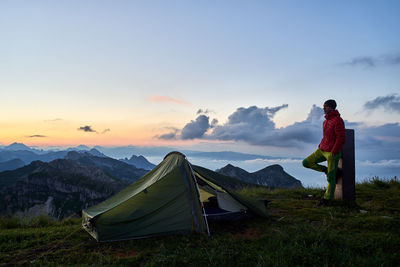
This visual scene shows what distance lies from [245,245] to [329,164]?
17.7 ft

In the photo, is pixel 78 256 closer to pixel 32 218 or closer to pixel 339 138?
pixel 32 218

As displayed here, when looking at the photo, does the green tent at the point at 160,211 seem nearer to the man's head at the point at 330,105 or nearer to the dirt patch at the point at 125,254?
the dirt patch at the point at 125,254

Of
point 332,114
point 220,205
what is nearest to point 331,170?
point 332,114

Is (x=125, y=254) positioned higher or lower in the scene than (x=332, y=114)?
lower

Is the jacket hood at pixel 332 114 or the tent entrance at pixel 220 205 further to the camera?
the jacket hood at pixel 332 114

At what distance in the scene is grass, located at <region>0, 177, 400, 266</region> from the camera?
4945 millimetres

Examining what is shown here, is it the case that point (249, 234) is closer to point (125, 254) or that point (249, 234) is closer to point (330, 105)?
point (125, 254)

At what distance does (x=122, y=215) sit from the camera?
674cm

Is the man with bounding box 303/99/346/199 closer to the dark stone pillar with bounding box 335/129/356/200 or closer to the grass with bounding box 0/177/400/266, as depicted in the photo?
the dark stone pillar with bounding box 335/129/356/200

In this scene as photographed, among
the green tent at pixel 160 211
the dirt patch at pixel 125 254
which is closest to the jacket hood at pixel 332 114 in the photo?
the green tent at pixel 160 211

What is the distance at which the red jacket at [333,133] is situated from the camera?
916 centimetres

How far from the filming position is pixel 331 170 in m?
9.60

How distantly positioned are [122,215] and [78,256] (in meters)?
1.38

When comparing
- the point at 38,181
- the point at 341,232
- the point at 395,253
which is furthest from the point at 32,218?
the point at 38,181
